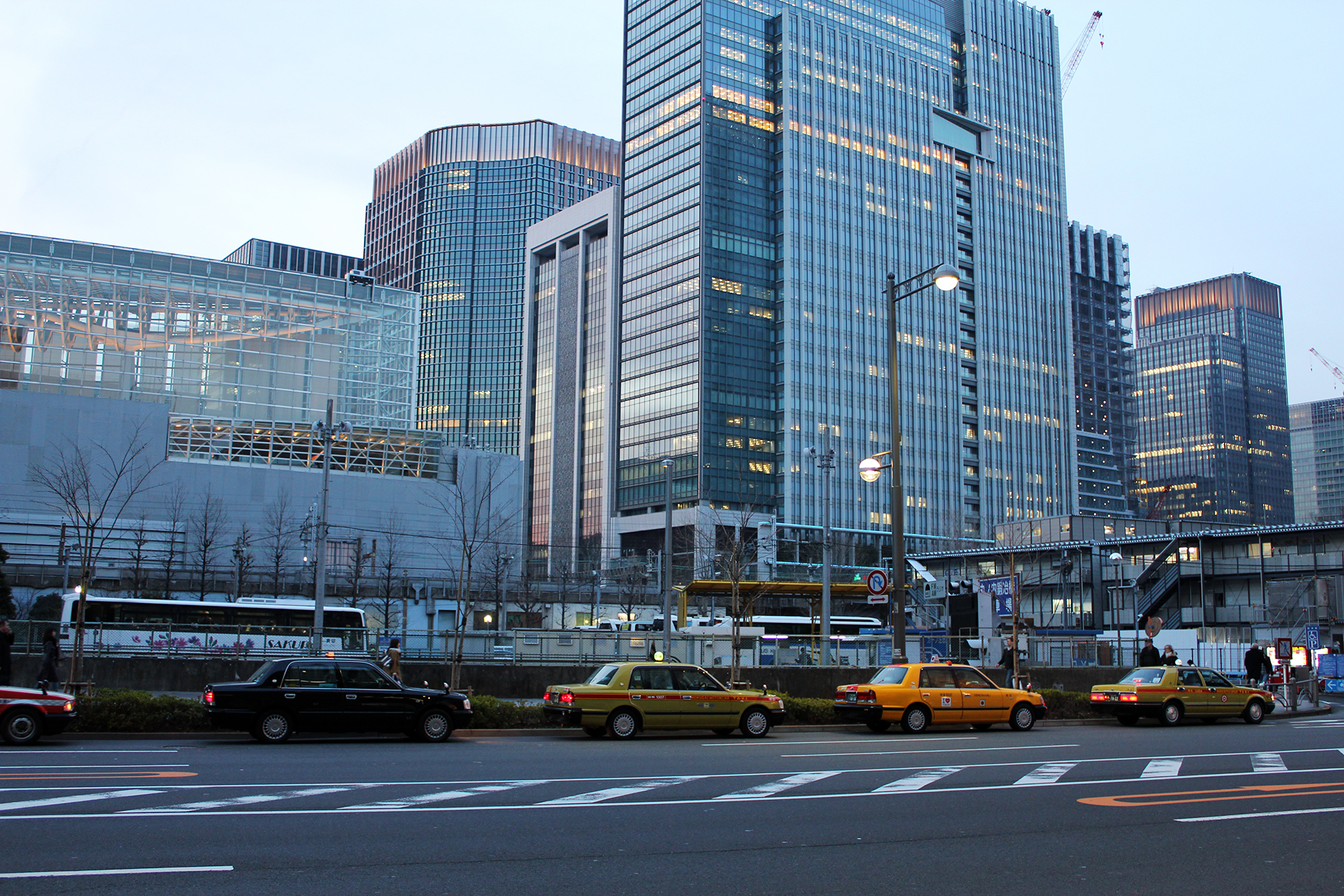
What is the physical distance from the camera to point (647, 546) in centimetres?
13788

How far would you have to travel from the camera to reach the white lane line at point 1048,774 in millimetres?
14570

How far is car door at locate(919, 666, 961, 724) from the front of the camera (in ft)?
78.5

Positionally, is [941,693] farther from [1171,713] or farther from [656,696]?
[1171,713]

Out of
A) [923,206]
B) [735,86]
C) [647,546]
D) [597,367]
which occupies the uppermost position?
[735,86]

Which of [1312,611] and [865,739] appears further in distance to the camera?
[1312,611]

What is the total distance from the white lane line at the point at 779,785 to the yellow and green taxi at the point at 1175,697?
14.5m

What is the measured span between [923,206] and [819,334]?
2842 cm

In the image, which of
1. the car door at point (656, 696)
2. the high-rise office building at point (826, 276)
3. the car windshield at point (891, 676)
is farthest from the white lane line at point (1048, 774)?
A: the high-rise office building at point (826, 276)

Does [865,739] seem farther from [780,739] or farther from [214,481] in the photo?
[214,481]

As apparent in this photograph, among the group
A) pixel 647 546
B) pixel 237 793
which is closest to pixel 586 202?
pixel 647 546

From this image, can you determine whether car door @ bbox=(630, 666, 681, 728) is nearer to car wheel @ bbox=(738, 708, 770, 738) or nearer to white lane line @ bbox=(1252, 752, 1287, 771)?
car wheel @ bbox=(738, 708, 770, 738)

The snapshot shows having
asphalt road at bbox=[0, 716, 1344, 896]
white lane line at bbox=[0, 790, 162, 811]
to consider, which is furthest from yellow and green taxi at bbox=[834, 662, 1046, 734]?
white lane line at bbox=[0, 790, 162, 811]

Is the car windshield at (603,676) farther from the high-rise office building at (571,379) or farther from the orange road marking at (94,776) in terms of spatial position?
the high-rise office building at (571,379)

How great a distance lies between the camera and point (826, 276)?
470 feet
